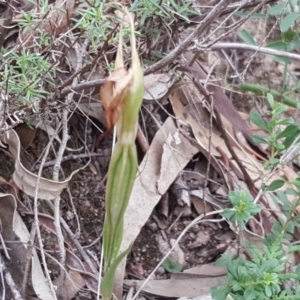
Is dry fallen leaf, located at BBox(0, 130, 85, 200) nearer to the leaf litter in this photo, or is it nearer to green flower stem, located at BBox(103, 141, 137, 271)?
the leaf litter

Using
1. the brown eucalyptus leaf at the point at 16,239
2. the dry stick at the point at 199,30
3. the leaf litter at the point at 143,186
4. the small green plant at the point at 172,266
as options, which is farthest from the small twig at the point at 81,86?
the small green plant at the point at 172,266

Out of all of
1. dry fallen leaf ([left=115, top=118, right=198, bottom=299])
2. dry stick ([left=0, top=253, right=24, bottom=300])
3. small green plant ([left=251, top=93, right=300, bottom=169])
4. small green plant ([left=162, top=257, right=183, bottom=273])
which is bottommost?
small green plant ([left=162, top=257, right=183, bottom=273])

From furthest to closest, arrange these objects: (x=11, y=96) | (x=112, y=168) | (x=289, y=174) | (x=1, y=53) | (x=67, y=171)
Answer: (x=289, y=174) → (x=67, y=171) → (x=1, y=53) → (x=11, y=96) → (x=112, y=168)

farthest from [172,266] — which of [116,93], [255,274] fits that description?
[116,93]

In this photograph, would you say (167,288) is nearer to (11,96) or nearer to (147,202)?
(147,202)

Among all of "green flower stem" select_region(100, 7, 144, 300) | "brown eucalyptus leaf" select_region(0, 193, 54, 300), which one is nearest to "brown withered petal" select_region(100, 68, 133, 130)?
"green flower stem" select_region(100, 7, 144, 300)

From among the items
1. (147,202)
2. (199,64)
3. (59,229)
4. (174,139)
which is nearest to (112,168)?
(59,229)

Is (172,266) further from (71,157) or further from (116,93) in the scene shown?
(116,93)

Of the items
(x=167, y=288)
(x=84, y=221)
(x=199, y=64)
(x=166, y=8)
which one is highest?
(x=166, y=8)
